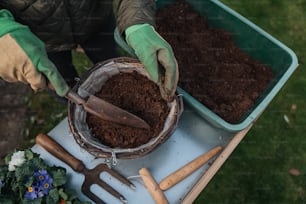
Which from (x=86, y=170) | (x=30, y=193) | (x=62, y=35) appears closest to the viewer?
(x=30, y=193)

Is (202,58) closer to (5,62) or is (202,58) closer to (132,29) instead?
(132,29)

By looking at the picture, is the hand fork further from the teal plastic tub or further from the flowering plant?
the teal plastic tub

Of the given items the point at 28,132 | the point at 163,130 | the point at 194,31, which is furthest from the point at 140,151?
the point at 28,132

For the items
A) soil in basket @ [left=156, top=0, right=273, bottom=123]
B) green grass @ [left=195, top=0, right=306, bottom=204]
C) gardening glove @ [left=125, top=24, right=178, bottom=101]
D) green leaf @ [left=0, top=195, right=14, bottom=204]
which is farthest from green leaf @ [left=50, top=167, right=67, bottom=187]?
green grass @ [left=195, top=0, right=306, bottom=204]

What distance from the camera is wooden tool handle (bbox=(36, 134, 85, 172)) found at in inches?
50.6

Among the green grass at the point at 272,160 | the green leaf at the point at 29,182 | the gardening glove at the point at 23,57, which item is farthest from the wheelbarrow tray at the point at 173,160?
the green grass at the point at 272,160

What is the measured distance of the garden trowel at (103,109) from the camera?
3.84 feet

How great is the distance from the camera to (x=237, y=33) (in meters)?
1.56

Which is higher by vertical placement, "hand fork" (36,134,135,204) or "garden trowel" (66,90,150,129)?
"garden trowel" (66,90,150,129)

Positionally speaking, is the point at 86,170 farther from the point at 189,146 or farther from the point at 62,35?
the point at 62,35

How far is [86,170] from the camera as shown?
4.24 ft

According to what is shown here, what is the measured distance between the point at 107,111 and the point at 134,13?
336mm

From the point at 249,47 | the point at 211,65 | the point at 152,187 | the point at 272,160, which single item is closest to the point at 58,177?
the point at 152,187

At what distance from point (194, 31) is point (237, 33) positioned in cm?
18
